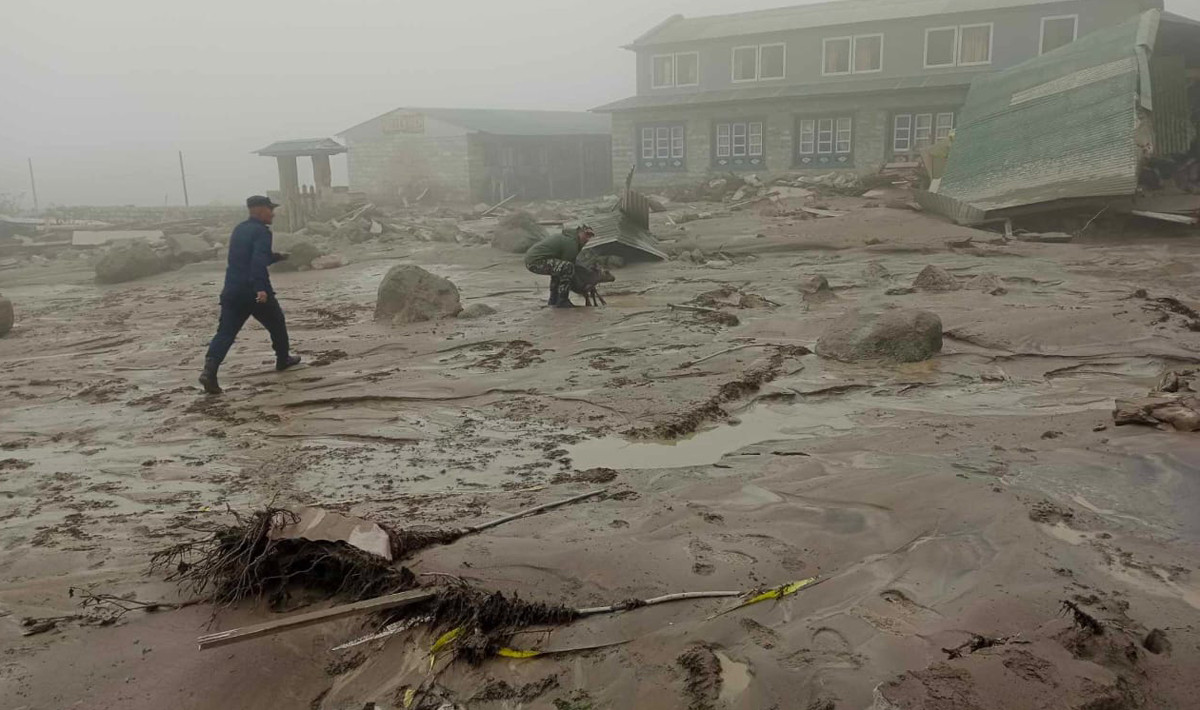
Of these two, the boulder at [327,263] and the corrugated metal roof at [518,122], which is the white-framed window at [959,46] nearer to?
the corrugated metal roof at [518,122]

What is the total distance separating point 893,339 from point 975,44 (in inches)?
944

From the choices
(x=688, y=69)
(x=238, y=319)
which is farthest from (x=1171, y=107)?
(x=238, y=319)

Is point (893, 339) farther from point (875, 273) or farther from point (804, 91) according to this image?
point (804, 91)

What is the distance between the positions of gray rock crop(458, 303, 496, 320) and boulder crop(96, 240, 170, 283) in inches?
336

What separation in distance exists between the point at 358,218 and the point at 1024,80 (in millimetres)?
15698

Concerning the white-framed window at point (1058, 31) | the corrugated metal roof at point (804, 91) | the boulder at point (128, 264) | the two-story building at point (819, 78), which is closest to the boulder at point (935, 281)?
the boulder at point (128, 264)

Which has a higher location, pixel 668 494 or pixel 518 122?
pixel 518 122

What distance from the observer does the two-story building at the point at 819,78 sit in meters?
26.5

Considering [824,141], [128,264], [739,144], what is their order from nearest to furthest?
1. [128,264]
2. [824,141]
3. [739,144]

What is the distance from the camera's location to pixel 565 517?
436 centimetres

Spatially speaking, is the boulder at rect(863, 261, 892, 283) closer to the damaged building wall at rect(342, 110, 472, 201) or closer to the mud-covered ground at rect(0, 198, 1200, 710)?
the mud-covered ground at rect(0, 198, 1200, 710)

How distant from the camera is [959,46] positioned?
89.5ft

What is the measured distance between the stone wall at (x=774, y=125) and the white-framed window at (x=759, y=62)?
74.2 inches

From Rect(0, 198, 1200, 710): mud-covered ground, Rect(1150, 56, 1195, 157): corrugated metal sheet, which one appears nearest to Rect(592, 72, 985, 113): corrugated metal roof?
Rect(1150, 56, 1195, 157): corrugated metal sheet
